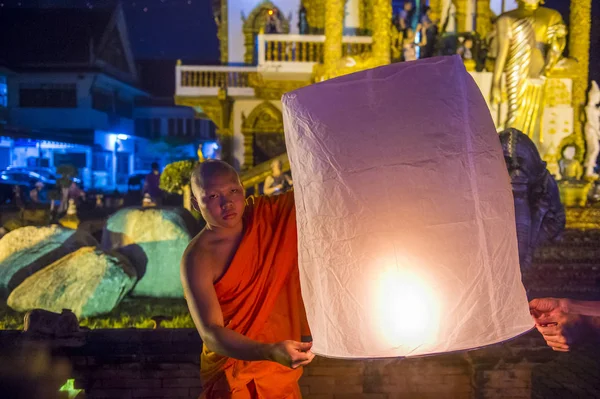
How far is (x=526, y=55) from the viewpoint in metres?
9.17

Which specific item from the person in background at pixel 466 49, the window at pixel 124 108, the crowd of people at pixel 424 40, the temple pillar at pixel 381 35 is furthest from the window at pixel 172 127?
the person in background at pixel 466 49

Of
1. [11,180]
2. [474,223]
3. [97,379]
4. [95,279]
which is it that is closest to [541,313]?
[474,223]

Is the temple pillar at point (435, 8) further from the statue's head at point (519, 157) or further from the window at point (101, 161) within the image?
the window at point (101, 161)

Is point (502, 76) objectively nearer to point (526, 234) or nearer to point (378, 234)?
point (526, 234)

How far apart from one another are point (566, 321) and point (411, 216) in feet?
3.62

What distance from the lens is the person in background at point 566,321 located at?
219 centimetres

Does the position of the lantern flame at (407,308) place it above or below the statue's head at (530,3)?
below

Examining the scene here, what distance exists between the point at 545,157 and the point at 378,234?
973cm

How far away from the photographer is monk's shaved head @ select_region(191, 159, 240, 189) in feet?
7.07

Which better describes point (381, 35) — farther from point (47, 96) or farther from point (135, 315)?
point (47, 96)

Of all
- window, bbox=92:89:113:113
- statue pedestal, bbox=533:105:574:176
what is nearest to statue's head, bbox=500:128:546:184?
statue pedestal, bbox=533:105:574:176

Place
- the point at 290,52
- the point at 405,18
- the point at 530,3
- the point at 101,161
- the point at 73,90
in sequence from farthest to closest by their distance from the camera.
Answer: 1. the point at 101,161
2. the point at 73,90
3. the point at 290,52
4. the point at 405,18
5. the point at 530,3

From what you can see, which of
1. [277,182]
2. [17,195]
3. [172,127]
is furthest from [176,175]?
[172,127]

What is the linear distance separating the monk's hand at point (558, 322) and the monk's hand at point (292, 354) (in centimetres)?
98
